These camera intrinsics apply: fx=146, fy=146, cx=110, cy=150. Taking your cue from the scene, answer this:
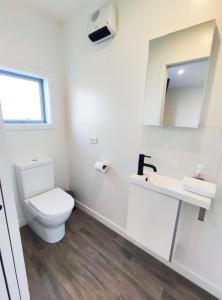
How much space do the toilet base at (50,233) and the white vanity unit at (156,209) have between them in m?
0.79

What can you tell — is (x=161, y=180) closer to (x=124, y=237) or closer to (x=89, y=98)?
(x=124, y=237)

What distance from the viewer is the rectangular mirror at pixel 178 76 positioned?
0.99 meters

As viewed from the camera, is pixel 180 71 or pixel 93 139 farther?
pixel 93 139

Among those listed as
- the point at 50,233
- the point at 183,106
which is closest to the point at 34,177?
the point at 50,233

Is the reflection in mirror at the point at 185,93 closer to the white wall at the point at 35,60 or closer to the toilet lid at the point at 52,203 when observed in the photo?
the toilet lid at the point at 52,203

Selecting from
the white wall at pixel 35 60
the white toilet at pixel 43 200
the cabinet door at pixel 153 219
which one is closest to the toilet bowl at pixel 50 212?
the white toilet at pixel 43 200

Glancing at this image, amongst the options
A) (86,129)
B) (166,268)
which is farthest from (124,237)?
(86,129)

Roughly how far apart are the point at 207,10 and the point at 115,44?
0.75 meters

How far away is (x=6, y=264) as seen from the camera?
2.68ft

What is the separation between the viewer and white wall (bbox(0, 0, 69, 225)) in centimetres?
147

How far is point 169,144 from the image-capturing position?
1.24 meters

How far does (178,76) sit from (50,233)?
1.92 m

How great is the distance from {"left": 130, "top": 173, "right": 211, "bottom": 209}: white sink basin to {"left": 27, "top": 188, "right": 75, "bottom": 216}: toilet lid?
2.51ft

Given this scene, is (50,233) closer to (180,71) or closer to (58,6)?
(180,71)
